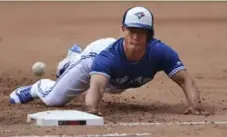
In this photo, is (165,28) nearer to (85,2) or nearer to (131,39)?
(85,2)

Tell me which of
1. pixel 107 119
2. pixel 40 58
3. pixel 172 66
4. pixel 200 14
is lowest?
pixel 107 119

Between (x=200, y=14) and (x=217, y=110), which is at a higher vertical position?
(x=200, y=14)

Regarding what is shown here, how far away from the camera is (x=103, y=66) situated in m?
9.02

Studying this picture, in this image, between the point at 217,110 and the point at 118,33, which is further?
the point at 118,33

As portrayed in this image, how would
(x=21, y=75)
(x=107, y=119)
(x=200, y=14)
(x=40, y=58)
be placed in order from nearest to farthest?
(x=107, y=119) → (x=21, y=75) → (x=40, y=58) → (x=200, y=14)

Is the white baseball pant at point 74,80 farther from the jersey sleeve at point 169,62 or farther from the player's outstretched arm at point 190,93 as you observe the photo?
the player's outstretched arm at point 190,93

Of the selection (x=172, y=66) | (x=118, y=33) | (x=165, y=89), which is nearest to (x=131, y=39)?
(x=172, y=66)

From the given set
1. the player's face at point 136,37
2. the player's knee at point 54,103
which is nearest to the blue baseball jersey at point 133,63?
the player's face at point 136,37

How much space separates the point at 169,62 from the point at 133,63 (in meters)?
0.40

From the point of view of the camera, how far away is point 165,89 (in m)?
12.1

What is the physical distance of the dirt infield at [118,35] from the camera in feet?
27.6

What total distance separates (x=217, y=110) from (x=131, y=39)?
4.54 ft

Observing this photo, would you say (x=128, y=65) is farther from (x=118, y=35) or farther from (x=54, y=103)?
(x=118, y=35)

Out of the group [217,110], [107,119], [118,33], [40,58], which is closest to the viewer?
[107,119]
